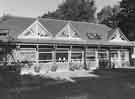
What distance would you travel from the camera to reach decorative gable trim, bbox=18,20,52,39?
2337cm

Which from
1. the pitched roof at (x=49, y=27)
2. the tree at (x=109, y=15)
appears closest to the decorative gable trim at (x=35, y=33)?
the pitched roof at (x=49, y=27)

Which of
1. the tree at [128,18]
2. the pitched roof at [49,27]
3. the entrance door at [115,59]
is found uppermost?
the tree at [128,18]

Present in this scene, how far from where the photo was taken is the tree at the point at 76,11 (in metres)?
57.9

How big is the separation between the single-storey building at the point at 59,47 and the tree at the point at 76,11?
27771 millimetres

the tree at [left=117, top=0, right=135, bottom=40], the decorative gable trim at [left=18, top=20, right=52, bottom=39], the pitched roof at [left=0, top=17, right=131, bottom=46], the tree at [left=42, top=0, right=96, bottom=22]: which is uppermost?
the tree at [left=42, top=0, right=96, bottom=22]

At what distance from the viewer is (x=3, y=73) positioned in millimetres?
18219

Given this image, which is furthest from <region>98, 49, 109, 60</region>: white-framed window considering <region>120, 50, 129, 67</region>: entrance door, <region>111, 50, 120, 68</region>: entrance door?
<region>120, 50, 129, 67</region>: entrance door

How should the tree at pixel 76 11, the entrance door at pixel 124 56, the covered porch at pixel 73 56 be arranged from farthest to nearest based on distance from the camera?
the tree at pixel 76 11 → the entrance door at pixel 124 56 → the covered porch at pixel 73 56

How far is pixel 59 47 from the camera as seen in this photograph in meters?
23.9

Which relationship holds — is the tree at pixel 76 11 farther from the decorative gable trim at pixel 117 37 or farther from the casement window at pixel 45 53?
the casement window at pixel 45 53

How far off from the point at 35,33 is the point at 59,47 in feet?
12.2

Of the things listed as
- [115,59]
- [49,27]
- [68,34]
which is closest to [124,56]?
[115,59]

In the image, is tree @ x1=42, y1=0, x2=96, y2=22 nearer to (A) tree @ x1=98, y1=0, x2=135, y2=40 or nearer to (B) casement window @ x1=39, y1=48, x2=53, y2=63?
(A) tree @ x1=98, y1=0, x2=135, y2=40

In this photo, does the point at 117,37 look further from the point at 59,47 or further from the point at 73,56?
the point at 59,47
